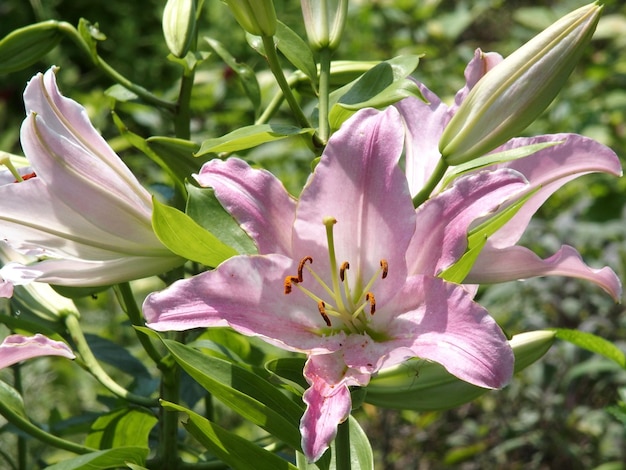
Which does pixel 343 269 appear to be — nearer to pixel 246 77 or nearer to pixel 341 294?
pixel 341 294

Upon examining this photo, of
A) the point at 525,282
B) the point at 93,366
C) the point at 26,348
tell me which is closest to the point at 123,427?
the point at 93,366

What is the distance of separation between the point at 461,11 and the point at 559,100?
42 cm

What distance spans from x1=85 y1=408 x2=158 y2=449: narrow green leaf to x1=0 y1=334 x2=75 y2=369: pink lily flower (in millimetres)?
183

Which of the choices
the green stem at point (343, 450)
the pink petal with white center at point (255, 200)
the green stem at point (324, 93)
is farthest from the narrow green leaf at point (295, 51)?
the green stem at point (343, 450)

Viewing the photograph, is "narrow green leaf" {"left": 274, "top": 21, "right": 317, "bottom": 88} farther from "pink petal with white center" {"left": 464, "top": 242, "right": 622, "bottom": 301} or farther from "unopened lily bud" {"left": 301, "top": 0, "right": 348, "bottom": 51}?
"pink petal with white center" {"left": 464, "top": 242, "right": 622, "bottom": 301}

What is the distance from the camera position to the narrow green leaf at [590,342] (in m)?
0.69

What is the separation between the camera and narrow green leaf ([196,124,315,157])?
0.52 meters

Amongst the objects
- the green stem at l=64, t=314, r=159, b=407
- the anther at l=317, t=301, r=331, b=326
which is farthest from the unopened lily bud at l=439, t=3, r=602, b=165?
the green stem at l=64, t=314, r=159, b=407

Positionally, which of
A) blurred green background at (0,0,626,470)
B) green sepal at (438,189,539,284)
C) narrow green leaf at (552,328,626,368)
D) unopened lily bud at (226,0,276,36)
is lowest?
blurred green background at (0,0,626,470)

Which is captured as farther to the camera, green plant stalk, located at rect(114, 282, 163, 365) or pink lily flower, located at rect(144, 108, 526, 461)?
green plant stalk, located at rect(114, 282, 163, 365)

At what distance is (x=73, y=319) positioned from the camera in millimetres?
712

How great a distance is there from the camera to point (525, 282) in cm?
152

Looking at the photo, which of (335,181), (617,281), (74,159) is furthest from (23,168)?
(617,281)

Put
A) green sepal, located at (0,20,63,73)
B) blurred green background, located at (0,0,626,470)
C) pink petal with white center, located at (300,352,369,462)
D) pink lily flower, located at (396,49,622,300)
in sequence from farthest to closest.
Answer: blurred green background, located at (0,0,626,470), green sepal, located at (0,20,63,73), pink lily flower, located at (396,49,622,300), pink petal with white center, located at (300,352,369,462)
